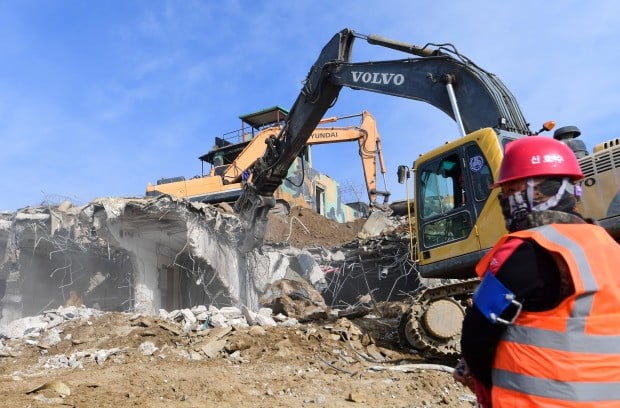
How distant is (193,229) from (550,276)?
1003 centimetres

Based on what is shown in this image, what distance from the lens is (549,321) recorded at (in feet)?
4.69

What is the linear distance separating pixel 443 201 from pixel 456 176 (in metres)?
0.34

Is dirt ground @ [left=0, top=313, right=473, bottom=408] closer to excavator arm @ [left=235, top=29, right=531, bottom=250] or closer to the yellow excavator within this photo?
excavator arm @ [left=235, top=29, right=531, bottom=250]

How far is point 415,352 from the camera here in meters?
7.17

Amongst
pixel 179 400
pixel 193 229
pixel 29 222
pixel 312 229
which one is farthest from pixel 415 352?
pixel 312 229

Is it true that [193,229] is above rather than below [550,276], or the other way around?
above

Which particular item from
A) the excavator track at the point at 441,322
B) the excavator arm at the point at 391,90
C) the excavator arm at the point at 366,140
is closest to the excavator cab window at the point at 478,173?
the excavator arm at the point at 391,90

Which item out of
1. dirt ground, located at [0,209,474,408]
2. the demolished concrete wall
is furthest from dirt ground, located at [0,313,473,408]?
the demolished concrete wall

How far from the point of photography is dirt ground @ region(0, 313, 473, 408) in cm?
507

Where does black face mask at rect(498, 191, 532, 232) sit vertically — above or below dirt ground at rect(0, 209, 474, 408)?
above

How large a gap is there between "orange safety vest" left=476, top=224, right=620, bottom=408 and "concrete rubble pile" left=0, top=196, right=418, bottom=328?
29.5ft

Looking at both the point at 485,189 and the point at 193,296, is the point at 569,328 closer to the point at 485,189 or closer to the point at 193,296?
the point at 485,189

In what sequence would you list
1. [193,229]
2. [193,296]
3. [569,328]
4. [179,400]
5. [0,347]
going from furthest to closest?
[193,296] → [193,229] → [0,347] → [179,400] → [569,328]

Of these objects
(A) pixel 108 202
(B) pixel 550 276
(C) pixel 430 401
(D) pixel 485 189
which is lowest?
(C) pixel 430 401
